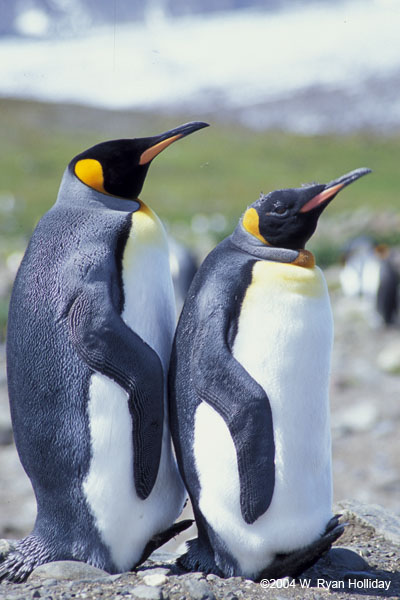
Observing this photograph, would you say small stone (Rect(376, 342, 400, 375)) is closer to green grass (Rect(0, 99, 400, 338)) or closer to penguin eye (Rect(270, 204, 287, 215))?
penguin eye (Rect(270, 204, 287, 215))

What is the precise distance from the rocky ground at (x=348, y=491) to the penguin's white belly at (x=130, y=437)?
5.0 inches

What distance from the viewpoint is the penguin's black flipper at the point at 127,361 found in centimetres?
197

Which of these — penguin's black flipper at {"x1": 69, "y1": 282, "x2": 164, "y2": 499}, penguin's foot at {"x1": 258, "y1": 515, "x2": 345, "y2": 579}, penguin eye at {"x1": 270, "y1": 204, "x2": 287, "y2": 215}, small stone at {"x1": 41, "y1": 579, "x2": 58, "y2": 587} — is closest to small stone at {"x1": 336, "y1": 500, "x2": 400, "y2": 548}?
penguin's foot at {"x1": 258, "y1": 515, "x2": 345, "y2": 579}

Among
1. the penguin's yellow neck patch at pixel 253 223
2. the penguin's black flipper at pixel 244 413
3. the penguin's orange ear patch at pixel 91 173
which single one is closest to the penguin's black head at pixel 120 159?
the penguin's orange ear patch at pixel 91 173

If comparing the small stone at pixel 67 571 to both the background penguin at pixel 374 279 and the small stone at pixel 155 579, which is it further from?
the background penguin at pixel 374 279

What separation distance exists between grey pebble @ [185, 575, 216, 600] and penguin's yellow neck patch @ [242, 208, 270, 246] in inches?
37.4

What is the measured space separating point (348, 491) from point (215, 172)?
1982 centimetres

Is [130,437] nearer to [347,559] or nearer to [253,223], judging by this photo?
[253,223]

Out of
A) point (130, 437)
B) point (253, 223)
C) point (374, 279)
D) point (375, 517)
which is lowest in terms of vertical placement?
point (375, 517)

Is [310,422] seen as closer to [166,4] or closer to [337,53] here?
[166,4]

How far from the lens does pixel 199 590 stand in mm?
1898

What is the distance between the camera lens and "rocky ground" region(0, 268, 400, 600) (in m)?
1.95

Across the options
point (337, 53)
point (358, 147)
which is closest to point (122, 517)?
point (337, 53)

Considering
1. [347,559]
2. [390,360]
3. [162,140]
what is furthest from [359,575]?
[390,360]
